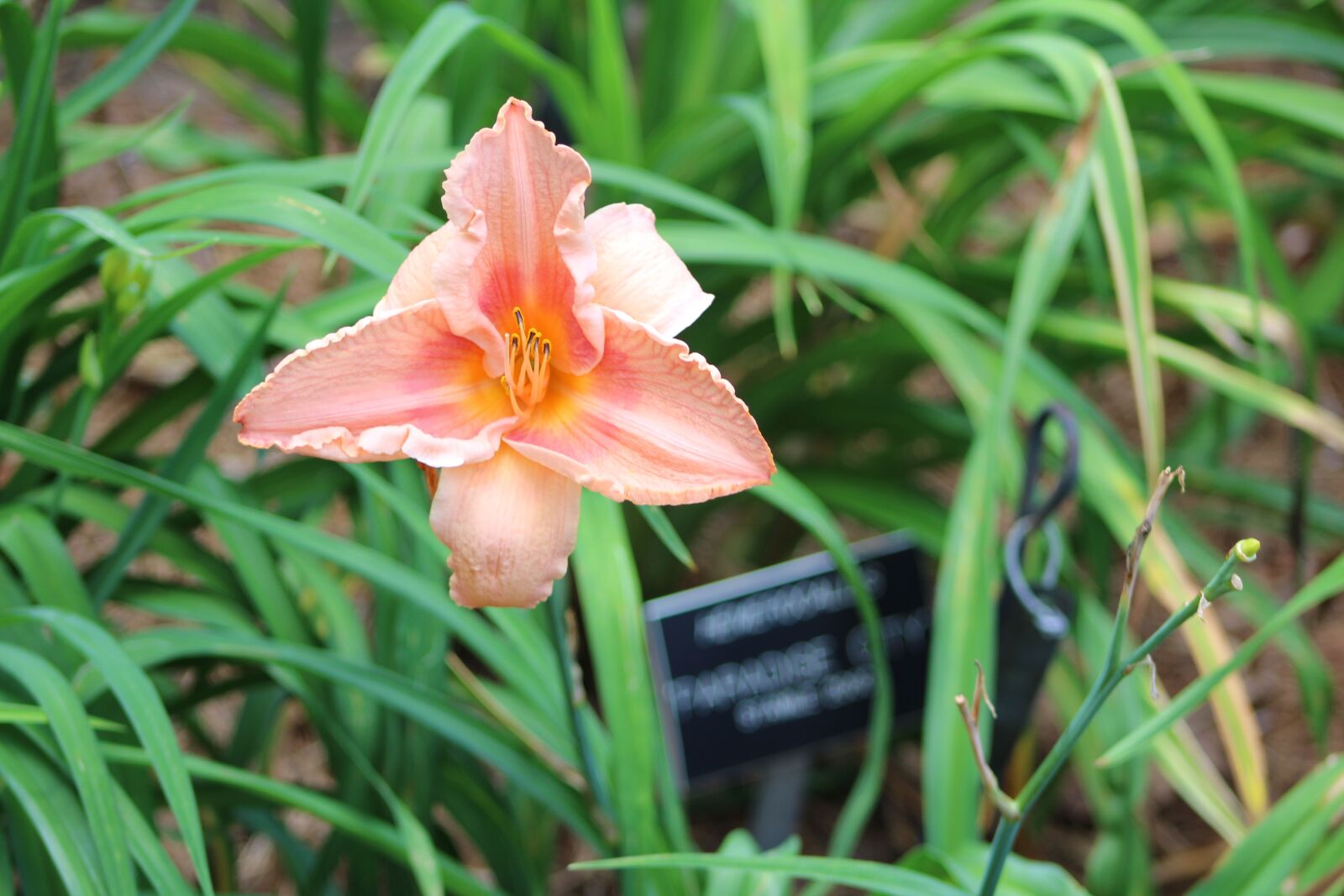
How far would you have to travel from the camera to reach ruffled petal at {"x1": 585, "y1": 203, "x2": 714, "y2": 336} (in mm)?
364

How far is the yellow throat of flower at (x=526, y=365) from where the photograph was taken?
375mm

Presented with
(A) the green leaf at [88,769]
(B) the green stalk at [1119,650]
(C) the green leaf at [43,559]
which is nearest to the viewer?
(B) the green stalk at [1119,650]

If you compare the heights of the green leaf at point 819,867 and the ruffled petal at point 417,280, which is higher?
the ruffled petal at point 417,280

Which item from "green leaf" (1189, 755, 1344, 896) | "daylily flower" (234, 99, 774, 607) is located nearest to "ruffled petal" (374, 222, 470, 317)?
"daylily flower" (234, 99, 774, 607)

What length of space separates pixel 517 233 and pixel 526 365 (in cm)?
4

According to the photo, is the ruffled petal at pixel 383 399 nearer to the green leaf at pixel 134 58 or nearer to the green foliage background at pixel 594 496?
the green foliage background at pixel 594 496

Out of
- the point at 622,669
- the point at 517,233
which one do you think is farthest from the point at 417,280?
the point at 622,669

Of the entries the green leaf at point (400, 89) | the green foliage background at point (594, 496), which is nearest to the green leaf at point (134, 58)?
the green foliage background at point (594, 496)

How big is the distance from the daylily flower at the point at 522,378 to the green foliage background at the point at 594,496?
0.12 m

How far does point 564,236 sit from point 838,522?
104cm

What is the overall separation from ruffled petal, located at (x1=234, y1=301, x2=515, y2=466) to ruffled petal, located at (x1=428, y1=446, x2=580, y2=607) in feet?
0.04

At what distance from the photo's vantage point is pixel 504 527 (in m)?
0.35

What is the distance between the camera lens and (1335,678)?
1.24m

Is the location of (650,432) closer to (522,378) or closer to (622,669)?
(522,378)
